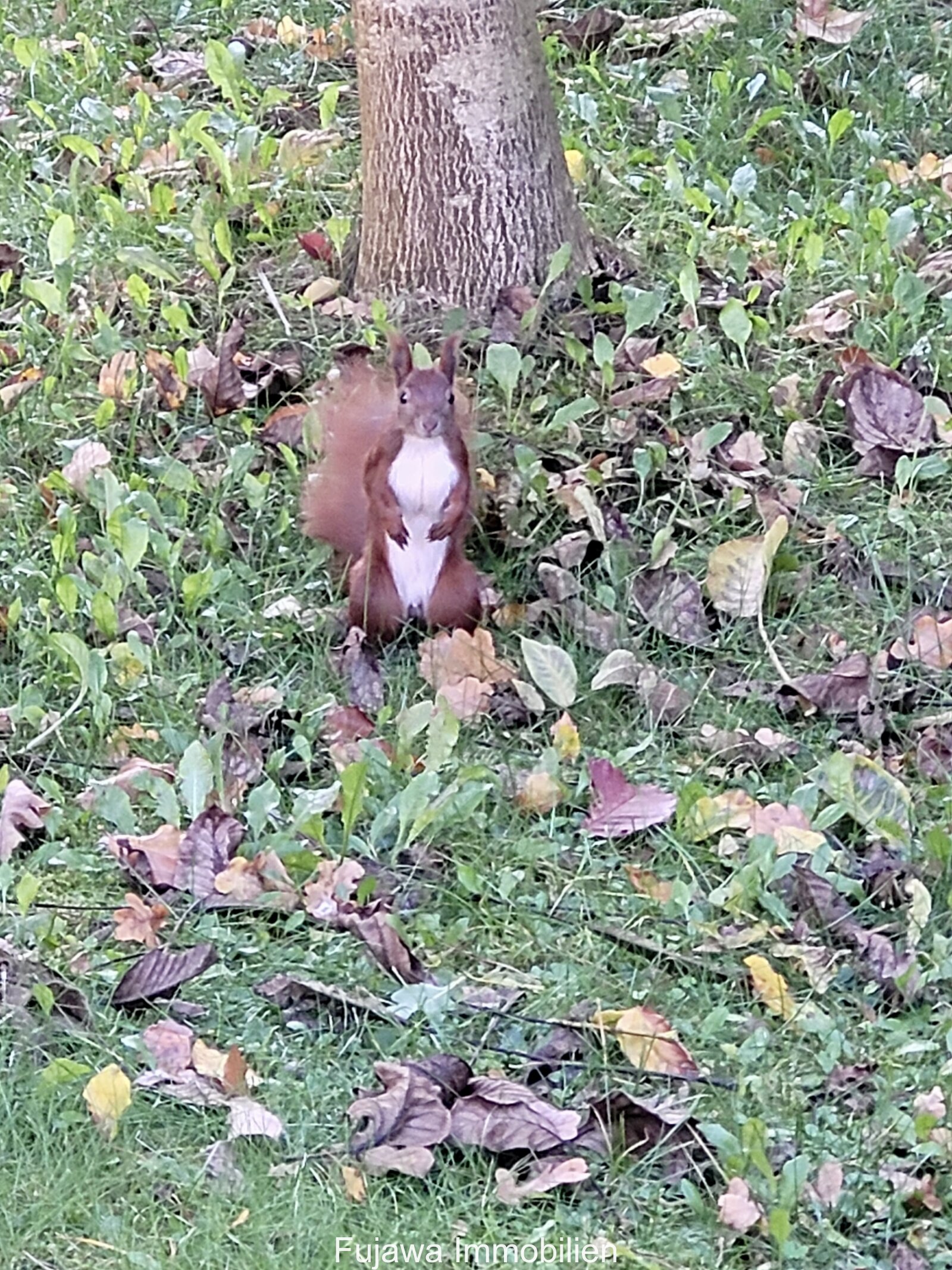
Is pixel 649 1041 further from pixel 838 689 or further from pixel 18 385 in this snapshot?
pixel 18 385

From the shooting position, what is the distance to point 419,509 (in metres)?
3.75

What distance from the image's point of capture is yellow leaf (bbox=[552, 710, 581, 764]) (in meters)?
3.47

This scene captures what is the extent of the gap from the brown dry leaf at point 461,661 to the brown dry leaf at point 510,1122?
44.4 inches

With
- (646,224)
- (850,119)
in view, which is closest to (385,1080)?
(646,224)

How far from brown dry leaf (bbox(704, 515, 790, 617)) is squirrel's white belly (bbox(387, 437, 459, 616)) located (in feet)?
1.73

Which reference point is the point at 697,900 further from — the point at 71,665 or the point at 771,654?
the point at 71,665

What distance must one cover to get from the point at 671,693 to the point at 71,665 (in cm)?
110

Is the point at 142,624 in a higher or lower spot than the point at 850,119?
lower

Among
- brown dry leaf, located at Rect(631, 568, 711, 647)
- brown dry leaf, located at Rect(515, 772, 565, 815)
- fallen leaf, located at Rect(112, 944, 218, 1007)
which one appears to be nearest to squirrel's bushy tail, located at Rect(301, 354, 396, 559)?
brown dry leaf, located at Rect(631, 568, 711, 647)

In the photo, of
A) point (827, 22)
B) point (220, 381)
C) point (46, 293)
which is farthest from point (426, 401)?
point (827, 22)

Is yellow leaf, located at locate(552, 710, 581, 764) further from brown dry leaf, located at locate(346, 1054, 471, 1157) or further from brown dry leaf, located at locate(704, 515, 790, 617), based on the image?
brown dry leaf, located at locate(346, 1054, 471, 1157)

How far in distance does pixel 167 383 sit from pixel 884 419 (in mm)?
1598

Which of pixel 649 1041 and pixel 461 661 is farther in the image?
pixel 461 661

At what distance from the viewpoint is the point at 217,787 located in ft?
10.8
